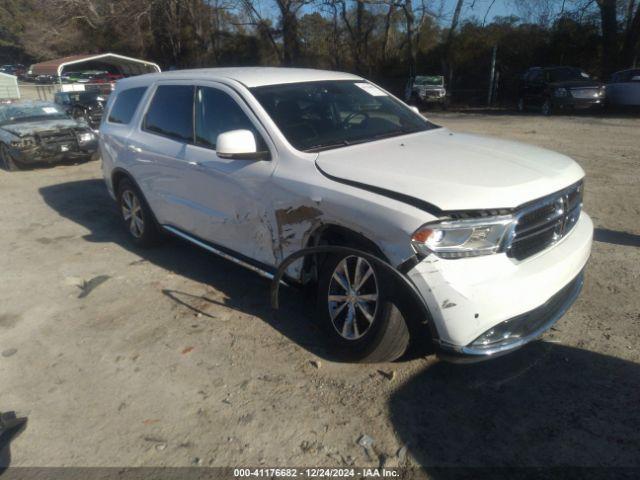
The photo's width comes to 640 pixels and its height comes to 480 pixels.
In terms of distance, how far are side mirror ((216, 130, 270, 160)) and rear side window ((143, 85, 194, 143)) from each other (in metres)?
1.03

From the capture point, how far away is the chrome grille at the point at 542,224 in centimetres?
283

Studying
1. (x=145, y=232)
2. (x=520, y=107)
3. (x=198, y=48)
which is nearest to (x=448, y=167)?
(x=145, y=232)

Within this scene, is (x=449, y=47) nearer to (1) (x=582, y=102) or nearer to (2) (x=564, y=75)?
(2) (x=564, y=75)

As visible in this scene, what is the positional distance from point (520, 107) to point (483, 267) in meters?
19.9

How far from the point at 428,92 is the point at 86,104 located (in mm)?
14651

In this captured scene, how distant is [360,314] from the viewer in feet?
10.7

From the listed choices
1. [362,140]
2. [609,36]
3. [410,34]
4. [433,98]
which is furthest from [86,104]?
[609,36]

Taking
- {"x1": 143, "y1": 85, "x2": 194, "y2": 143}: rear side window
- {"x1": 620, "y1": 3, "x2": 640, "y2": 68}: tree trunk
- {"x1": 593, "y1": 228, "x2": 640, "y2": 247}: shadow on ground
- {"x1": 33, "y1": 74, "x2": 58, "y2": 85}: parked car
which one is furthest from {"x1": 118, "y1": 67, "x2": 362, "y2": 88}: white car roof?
{"x1": 33, "y1": 74, "x2": 58, "y2": 85}: parked car

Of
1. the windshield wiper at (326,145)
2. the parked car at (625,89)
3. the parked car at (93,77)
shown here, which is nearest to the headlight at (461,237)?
the windshield wiper at (326,145)

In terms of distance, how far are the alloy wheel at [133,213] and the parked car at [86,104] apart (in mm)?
10771

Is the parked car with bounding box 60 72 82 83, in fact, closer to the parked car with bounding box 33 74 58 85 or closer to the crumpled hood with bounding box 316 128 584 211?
the parked car with bounding box 33 74 58 85

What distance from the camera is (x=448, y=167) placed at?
3100 mm

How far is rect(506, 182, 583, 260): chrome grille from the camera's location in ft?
9.30

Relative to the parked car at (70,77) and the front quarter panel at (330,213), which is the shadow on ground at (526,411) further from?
the parked car at (70,77)
